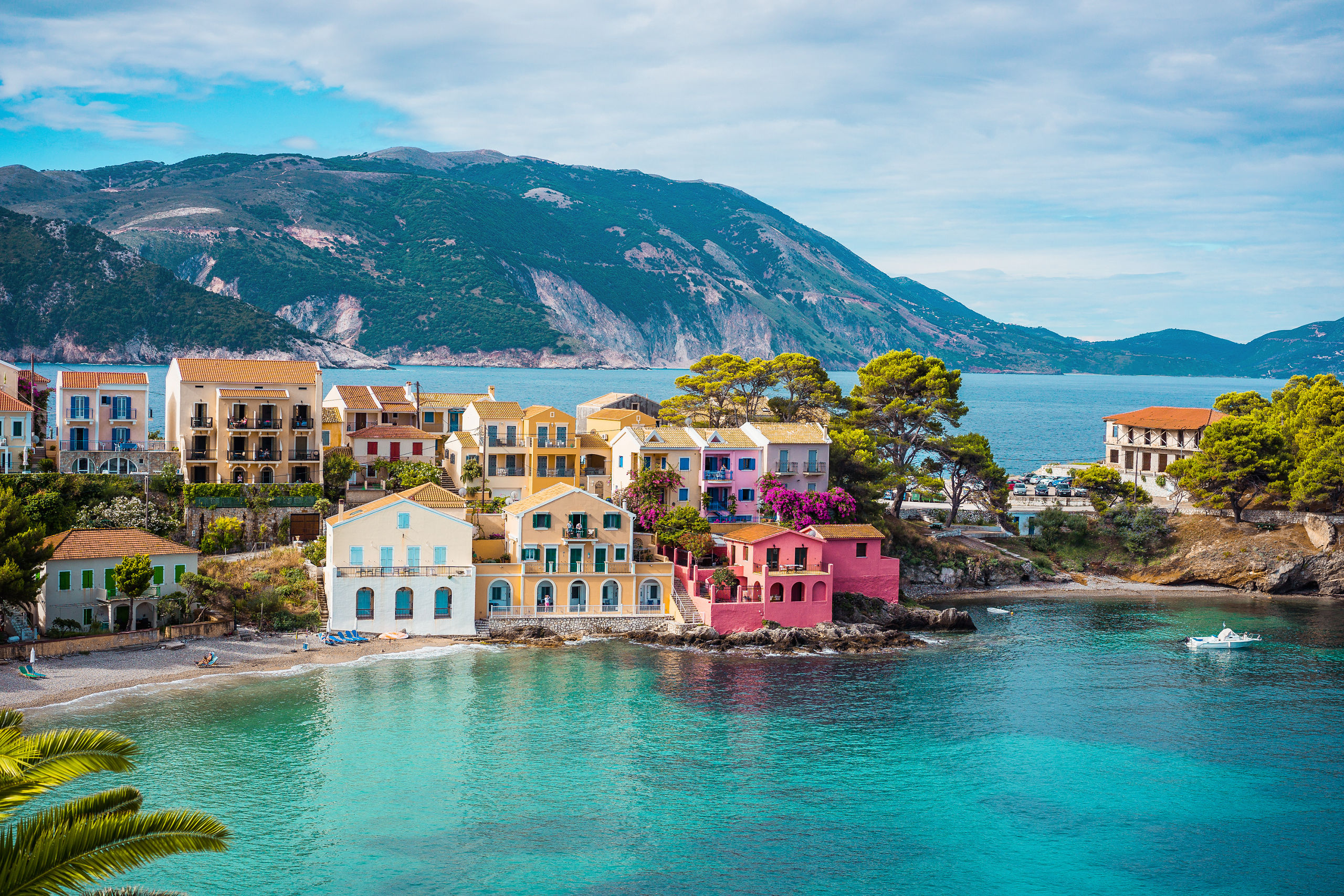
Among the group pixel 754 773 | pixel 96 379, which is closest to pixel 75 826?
pixel 754 773

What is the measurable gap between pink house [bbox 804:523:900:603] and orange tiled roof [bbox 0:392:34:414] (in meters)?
40.1

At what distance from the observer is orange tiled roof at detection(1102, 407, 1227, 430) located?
7969 cm

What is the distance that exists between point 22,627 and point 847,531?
37.3 metres

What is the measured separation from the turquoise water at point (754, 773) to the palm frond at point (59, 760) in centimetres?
1477

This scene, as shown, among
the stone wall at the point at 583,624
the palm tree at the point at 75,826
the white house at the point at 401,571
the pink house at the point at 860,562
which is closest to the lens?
the palm tree at the point at 75,826

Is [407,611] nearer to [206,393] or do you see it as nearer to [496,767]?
[496,767]

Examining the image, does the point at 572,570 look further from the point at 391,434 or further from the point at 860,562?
the point at 391,434

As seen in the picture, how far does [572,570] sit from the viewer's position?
50.8 metres

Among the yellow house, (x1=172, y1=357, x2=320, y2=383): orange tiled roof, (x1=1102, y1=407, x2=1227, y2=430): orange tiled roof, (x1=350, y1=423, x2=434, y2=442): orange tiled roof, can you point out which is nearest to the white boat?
the yellow house

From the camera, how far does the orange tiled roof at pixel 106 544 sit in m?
43.4

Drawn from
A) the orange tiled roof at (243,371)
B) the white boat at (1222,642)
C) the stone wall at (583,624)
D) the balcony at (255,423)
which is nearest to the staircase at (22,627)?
the balcony at (255,423)

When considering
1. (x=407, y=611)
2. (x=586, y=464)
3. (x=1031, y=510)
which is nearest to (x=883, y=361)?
(x=1031, y=510)

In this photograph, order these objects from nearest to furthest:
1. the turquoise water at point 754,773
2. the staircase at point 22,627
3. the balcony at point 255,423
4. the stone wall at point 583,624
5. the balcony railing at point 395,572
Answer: the turquoise water at point 754,773 < the staircase at point 22,627 < the balcony railing at point 395,572 < the stone wall at point 583,624 < the balcony at point 255,423

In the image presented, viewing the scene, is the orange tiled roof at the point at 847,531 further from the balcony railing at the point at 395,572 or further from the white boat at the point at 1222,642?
the balcony railing at the point at 395,572
